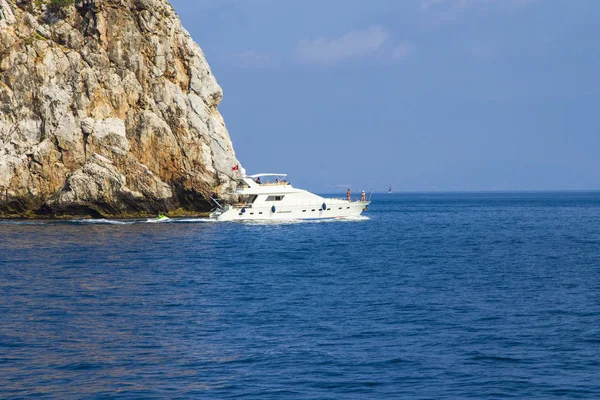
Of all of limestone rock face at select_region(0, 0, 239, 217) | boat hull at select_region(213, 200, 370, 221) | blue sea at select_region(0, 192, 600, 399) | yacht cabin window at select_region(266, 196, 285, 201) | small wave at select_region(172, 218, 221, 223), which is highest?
limestone rock face at select_region(0, 0, 239, 217)

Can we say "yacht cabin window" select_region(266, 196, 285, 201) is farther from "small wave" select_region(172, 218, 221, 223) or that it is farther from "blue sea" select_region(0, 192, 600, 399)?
"blue sea" select_region(0, 192, 600, 399)

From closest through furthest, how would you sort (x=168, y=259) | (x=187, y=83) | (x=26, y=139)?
(x=168, y=259) → (x=26, y=139) → (x=187, y=83)

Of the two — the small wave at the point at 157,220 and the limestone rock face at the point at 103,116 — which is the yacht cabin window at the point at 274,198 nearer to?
the limestone rock face at the point at 103,116

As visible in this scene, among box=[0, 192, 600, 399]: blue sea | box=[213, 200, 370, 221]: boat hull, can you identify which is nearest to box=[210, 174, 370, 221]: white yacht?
box=[213, 200, 370, 221]: boat hull

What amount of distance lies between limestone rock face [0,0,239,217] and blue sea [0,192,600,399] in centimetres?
2738

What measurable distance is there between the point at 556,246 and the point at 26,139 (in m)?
52.3

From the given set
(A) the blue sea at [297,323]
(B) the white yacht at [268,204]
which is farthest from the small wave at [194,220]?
(A) the blue sea at [297,323]

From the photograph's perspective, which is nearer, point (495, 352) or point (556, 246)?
point (495, 352)

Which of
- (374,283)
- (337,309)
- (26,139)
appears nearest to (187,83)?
(26,139)

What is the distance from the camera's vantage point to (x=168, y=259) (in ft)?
150

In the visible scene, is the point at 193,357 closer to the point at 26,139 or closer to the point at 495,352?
the point at 495,352

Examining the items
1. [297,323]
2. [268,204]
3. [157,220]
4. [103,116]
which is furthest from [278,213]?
[297,323]

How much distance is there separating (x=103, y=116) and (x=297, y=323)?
58259mm

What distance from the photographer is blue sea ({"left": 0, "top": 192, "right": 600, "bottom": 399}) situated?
19.2 meters
